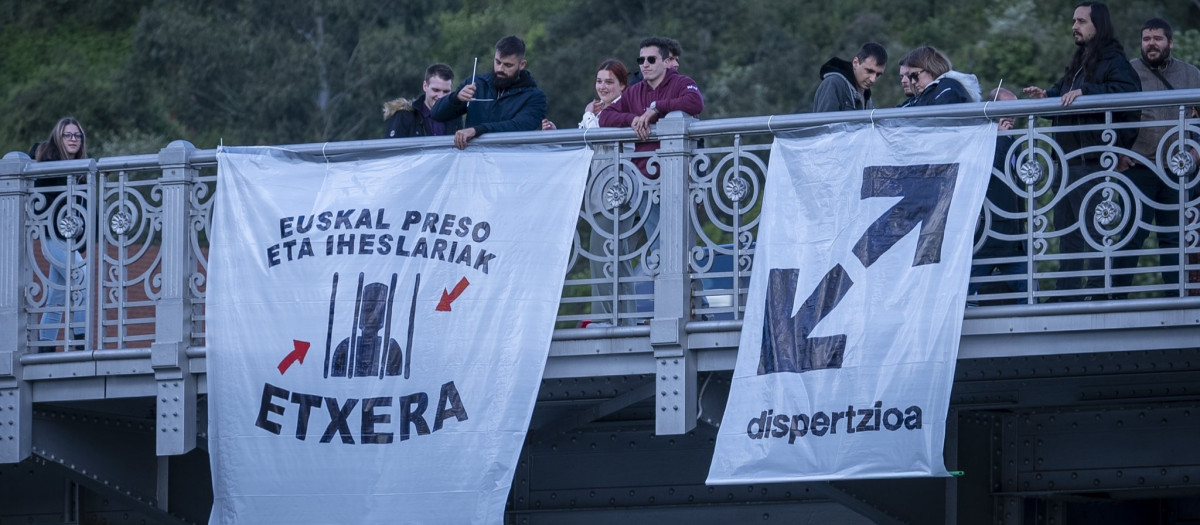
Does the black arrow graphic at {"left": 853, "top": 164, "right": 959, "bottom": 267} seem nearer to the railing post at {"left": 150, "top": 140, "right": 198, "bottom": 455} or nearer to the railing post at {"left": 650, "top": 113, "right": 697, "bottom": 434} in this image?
the railing post at {"left": 650, "top": 113, "right": 697, "bottom": 434}

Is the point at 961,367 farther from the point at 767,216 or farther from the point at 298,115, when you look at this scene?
the point at 298,115

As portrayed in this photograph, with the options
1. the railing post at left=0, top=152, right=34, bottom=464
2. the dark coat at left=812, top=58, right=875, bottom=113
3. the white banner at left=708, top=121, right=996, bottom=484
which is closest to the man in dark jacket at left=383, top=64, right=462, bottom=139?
the railing post at left=0, top=152, right=34, bottom=464

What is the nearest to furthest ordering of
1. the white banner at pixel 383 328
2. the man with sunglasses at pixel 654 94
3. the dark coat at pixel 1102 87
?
the dark coat at pixel 1102 87
the white banner at pixel 383 328
the man with sunglasses at pixel 654 94

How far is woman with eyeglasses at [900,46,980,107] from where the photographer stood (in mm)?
9414

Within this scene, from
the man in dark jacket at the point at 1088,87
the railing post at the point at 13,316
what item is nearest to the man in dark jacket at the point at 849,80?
the man in dark jacket at the point at 1088,87

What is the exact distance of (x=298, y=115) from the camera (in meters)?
40.5

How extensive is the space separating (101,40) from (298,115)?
1330 centimetres

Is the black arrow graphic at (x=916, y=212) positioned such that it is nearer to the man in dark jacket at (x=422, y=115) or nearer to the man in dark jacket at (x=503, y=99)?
the man in dark jacket at (x=503, y=99)

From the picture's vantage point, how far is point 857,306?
8727 millimetres

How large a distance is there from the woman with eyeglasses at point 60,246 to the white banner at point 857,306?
13.3ft

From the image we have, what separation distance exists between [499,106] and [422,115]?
3.02ft

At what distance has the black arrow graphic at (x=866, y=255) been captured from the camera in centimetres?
873

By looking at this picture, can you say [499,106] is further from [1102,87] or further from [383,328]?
[1102,87]

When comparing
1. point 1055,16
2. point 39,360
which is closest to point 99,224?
point 39,360
